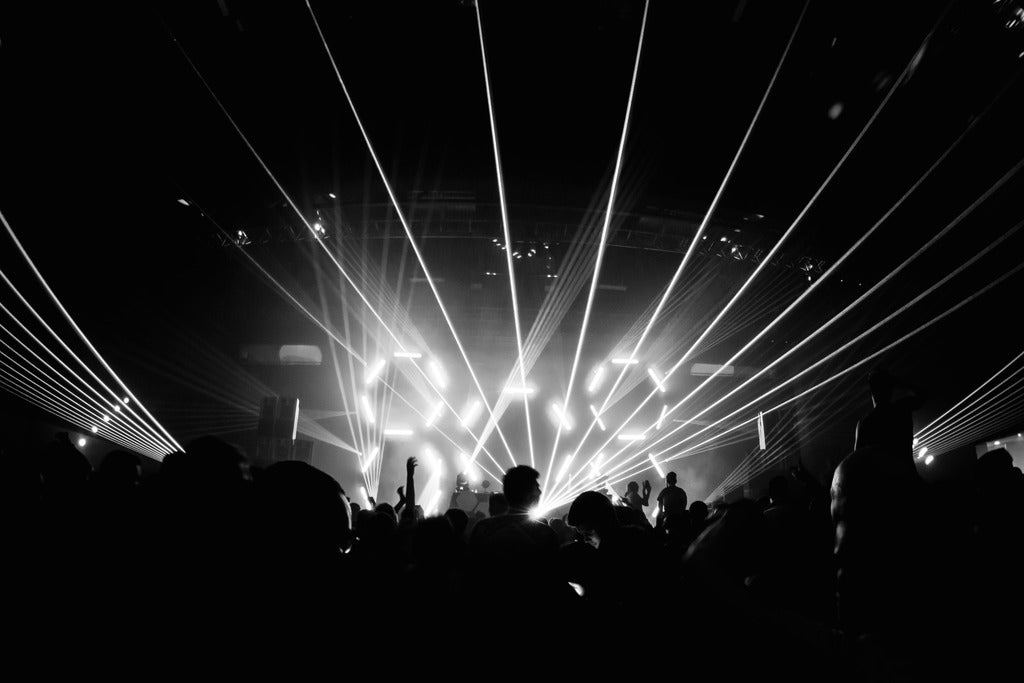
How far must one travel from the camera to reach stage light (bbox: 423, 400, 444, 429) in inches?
734

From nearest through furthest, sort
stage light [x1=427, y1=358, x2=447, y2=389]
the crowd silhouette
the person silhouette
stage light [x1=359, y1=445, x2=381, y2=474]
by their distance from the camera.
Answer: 1. the crowd silhouette
2. the person silhouette
3. stage light [x1=359, y1=445, x2=381, y2=474]
4. stage light [x1=427, y1=358, x2=447, y2=389]

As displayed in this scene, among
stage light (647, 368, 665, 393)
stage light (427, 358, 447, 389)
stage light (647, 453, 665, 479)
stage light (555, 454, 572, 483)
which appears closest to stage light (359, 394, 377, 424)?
stage light (427, 358, 447, 389)

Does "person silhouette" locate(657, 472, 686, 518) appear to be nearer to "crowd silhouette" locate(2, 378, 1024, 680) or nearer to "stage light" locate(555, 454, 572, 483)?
"crowd silhouette" locate(2, 378, 1024, 680)

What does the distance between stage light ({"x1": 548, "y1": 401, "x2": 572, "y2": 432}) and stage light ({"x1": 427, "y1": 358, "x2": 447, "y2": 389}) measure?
3.76 meters

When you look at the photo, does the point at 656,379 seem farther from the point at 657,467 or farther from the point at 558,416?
the point at 558,416

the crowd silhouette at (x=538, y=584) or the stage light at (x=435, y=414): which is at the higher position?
the stage light at (x=435, y=414)

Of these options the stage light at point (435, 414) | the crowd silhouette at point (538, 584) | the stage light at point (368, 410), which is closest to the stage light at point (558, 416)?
the stage light at point (435, 414)

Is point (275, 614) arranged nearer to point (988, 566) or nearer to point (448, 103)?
point (988, 566)

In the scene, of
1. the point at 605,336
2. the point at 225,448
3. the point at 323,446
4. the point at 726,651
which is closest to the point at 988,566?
the point at 726,651

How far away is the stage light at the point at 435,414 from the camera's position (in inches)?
734

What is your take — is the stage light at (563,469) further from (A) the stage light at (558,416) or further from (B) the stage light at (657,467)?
(B) the stage light at (657,467)

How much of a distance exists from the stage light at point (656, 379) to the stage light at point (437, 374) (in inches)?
278

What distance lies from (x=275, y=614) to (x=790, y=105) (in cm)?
1040

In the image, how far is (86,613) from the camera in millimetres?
1407
